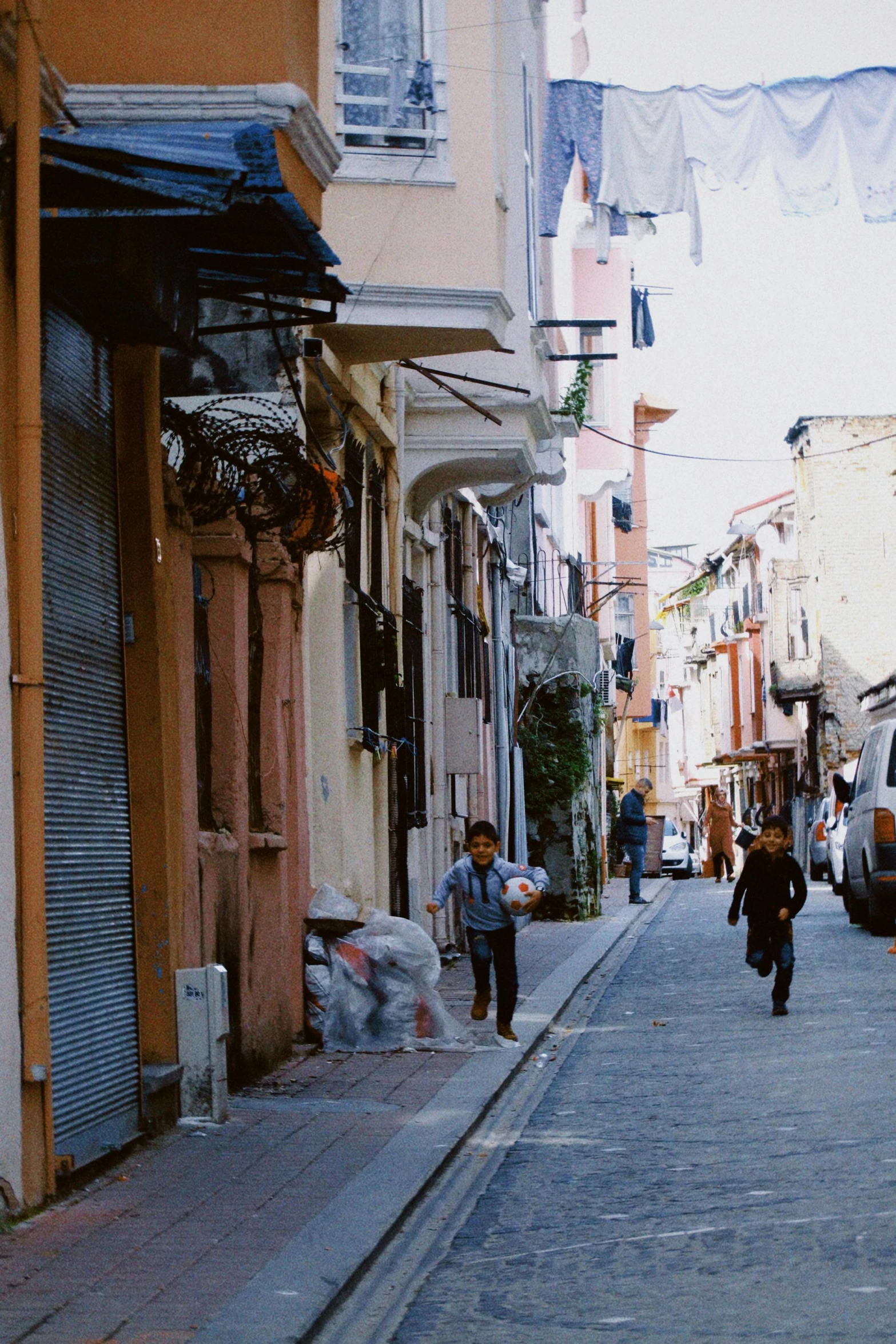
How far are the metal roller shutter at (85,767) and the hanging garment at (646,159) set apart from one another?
9075mm

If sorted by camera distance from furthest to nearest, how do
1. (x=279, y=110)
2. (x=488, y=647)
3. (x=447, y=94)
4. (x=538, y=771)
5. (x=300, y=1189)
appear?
(x=538, y=771) < (x=488, y=647) < (x=447, y=94) < (x=279, y=110) < (x=300, y=1189)

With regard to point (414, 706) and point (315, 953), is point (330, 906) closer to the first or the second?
point (315, 953)

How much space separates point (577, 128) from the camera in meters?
18.6

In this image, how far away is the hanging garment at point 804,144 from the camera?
1723cm

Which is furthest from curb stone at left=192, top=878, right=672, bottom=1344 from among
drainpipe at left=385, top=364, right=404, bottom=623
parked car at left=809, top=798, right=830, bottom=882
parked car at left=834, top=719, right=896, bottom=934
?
parked car at left=809, top=798, right=830, bottom=882

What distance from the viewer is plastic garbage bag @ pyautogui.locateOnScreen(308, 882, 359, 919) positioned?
1385cm

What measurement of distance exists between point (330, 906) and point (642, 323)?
4351cm

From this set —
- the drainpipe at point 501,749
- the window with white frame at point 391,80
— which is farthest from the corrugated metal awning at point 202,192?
the drainpipe at point 501,749

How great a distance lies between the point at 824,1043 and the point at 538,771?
16831 millimetres

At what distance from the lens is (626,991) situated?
1834 centimetres

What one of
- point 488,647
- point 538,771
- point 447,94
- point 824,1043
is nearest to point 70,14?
point 447,94

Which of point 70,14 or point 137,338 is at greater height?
point 70,14

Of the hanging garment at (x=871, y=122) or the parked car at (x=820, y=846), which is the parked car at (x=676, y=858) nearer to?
the parked car at (x=820, y=846)

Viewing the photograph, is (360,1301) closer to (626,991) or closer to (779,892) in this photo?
Result: (779,892)
